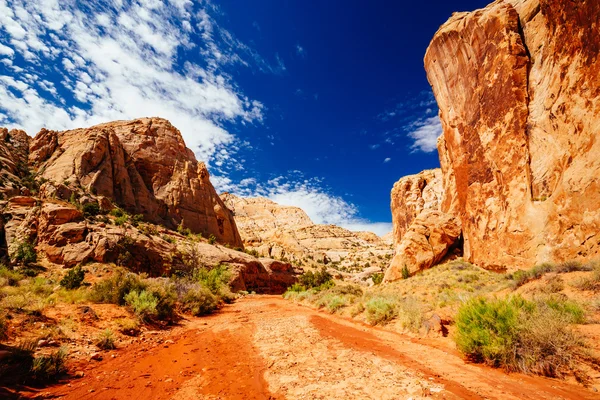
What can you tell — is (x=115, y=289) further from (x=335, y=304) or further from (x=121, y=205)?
(x=121, y=205)

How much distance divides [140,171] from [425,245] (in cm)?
4335

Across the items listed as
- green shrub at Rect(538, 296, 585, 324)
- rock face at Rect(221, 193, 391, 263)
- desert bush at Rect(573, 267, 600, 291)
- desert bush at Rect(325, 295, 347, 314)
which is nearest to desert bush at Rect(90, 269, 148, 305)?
desert bush at Rect(325, 295, 347, 314)

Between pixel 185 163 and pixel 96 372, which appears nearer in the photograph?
pixel 96 372

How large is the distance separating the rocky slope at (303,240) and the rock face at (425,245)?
3387 centimetres

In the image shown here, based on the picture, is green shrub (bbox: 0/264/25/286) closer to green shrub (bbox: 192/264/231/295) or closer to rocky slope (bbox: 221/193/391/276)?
green shrub (bbox: 192/264/231/295)

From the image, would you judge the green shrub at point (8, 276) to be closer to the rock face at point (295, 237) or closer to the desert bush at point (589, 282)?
the desert bush at point (589, 282)

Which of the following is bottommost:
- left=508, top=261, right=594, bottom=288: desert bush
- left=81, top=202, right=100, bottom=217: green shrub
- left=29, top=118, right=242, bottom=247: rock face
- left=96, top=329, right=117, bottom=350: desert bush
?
left=96, top=329, right=117, bottom=350: desert bush

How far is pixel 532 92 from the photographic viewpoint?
17609mm

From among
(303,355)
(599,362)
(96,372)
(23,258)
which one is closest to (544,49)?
(599,362)

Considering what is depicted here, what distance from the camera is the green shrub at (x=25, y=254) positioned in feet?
55.4

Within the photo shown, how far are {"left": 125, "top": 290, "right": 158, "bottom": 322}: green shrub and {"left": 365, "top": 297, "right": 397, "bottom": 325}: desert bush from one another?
8.47 meters

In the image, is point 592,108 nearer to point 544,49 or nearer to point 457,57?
point 544,49

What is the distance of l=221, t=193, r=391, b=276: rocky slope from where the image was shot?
6362cm

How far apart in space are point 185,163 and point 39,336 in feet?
154
